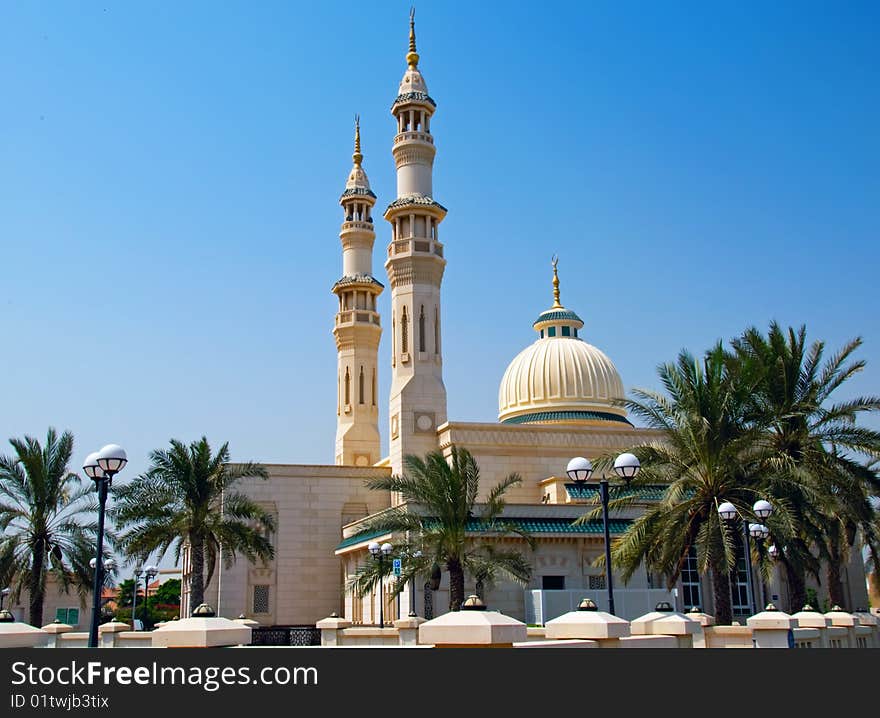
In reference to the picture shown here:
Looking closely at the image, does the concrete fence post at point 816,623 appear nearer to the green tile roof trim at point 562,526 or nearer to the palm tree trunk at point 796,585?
the palm tree trunk at point 796,585

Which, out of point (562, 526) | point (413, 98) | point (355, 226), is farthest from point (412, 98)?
point (562, 526)

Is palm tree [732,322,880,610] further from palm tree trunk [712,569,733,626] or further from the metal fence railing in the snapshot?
the metal fence railing

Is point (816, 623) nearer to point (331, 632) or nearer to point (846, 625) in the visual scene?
point (846, 625)

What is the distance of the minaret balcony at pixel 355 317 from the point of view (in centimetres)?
4569

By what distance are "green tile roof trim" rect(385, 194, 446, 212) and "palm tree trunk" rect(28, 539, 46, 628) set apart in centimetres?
1881

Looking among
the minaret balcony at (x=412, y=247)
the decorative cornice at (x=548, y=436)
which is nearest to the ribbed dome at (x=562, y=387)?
the decorative cornice at (x=548, y=436)

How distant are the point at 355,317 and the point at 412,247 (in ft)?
27.3

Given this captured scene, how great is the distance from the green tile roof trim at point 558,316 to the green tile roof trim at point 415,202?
8.78m

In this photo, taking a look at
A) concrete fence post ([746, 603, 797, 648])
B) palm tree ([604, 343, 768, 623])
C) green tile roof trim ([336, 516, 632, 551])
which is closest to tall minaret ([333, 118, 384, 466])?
green tile roof trim ([336, 516, 632, 551])
